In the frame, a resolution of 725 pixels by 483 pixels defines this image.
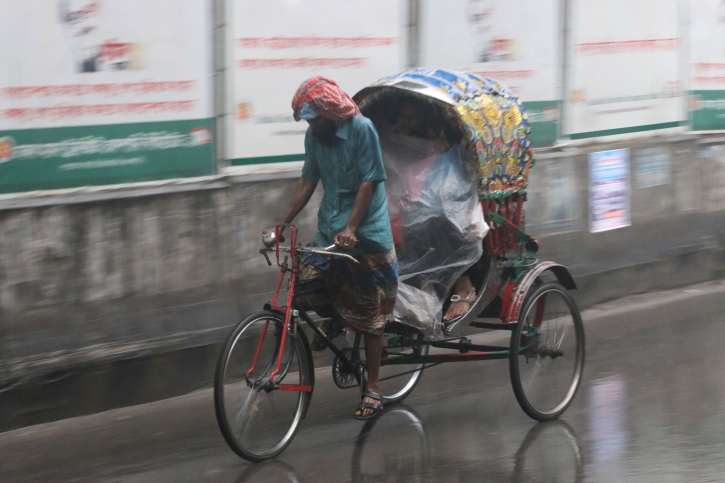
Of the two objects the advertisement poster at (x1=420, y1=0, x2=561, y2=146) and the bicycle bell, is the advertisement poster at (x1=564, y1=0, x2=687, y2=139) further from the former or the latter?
the bicycle bell

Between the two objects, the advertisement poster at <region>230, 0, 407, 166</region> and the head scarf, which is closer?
the head scarf

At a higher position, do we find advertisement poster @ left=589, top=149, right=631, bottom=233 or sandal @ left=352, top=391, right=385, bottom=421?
advertisement poster @ left=589, top=149, right=631, bottom=233

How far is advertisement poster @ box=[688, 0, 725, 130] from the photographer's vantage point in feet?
32.5

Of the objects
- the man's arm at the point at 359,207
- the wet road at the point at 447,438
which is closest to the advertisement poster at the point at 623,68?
A: the wet road at the point at 447,438

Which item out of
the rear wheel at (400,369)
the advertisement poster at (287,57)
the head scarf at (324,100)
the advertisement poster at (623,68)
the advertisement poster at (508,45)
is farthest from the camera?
the advertisement poster at (623,68)

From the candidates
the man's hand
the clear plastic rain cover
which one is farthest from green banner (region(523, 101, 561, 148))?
the man's hand

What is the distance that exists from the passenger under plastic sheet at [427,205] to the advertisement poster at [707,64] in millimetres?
5100

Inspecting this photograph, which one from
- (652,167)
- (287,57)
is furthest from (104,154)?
(652,167)

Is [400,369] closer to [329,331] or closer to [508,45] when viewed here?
[329,331]

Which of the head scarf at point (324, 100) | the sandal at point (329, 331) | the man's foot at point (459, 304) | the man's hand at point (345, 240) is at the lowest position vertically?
the sandal at point (329, 331)

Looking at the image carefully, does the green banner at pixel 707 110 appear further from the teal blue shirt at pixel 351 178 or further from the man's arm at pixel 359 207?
the man's arm at pixel 359 207

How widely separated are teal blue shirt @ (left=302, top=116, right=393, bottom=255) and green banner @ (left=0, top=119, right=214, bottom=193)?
1.52m

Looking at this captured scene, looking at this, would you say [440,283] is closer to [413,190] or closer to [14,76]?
[413,190]

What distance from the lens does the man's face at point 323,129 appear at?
495cm
